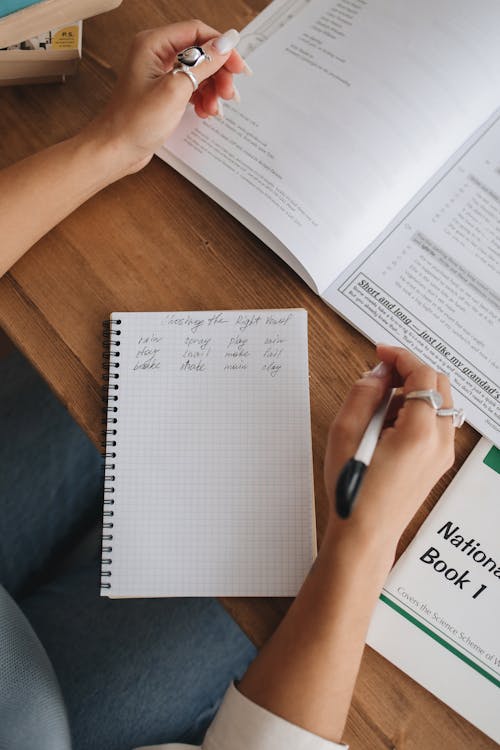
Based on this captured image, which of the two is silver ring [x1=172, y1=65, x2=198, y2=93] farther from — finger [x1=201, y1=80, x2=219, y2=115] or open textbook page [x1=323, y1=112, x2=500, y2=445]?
open textbook page [x1=323, y1=112, x2=500, y2=445]

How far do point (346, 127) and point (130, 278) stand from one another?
0.30 m

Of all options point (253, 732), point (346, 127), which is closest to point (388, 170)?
point (346, 127)

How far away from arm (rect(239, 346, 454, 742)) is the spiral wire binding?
17 cm

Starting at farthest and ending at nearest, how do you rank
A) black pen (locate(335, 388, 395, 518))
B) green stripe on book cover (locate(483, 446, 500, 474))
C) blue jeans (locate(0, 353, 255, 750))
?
blue jeans (locate(0, 353, 255, 750)), green stripe on book cover (locate(483, 446, 500, 474)), black pen (locate(335, 388, 395, 518))

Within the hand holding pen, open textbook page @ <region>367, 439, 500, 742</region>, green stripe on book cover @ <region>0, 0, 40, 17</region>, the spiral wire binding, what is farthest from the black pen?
green stripe on book cover @ <region>0, 0, 40, 17</region>

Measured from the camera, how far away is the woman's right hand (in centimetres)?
56

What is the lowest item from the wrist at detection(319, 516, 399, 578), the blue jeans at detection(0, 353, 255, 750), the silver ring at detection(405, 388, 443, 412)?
the blue jeans at detection(0, 353, 255, 750)

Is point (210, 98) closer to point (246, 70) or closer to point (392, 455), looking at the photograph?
point (246, 70)

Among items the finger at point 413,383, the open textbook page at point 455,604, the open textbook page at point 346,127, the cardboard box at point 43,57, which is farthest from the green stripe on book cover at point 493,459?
the cardboard box at point 43,57

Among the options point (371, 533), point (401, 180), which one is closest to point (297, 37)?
point (401, 180)

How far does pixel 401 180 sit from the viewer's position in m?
0.71

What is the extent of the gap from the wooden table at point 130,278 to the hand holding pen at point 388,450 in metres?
0.06

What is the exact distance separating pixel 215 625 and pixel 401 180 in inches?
25.2

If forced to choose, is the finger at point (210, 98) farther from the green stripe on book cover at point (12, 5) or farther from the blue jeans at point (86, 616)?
the blue jeans at point (86, 616)
